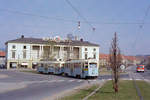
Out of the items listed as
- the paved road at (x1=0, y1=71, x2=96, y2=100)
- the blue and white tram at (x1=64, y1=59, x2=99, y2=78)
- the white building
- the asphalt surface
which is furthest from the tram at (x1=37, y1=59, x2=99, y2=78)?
the white building

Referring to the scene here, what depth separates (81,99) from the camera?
45.8 feet

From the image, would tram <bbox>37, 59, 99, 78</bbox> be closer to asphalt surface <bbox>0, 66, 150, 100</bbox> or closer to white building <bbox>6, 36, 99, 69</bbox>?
asphalt surface <bbox>0, 66, 150, 100</bbox>

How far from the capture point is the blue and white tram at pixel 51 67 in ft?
157

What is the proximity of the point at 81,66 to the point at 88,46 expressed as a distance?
64.9 meters

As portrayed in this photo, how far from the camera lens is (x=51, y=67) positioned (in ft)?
168

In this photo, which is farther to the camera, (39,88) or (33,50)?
(33,50)

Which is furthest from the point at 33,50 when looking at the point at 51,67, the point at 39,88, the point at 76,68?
the point at 39,88

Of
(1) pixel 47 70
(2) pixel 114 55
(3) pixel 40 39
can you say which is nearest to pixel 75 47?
(3) pixel 40 39

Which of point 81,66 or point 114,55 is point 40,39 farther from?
point 114,55

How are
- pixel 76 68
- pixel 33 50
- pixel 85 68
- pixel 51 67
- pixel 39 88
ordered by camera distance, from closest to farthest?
pixel 39 88, pixel 85 68, pixel 76 68, pixel 51 67, pixel 33 50

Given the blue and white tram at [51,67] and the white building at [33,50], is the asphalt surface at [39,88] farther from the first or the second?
the white building at [33,50]

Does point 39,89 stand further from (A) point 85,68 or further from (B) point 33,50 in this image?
(B) point 33,50

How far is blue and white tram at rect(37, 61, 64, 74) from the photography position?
157 ft

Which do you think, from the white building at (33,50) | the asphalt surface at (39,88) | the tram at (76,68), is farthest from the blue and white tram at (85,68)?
the white building at (33,50)
